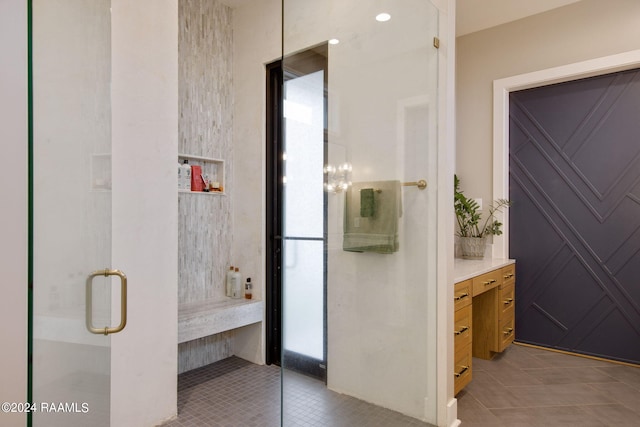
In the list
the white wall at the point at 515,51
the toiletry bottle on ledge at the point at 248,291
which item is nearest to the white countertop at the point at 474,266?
the white wall at the point at 515,51

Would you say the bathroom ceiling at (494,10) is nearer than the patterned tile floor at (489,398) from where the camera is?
No

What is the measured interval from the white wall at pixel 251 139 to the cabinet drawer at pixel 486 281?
158cm

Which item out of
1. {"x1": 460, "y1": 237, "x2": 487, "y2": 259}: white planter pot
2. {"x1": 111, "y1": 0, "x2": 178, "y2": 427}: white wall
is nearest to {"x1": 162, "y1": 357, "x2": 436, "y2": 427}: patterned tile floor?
{"x1": 111, "y1": 0, "x2": 178, "y2": 427}: white wall

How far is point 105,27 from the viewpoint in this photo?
93 centimetres

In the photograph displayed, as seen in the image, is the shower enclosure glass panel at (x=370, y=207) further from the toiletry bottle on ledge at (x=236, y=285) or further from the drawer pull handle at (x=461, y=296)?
the toiletry bottle on ledge at (x=236, y=285)

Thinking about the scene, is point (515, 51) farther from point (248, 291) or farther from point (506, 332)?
point (248, 291)

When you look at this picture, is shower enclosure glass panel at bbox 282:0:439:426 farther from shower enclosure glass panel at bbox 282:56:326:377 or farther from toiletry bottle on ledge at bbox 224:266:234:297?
toiletry bottle on ledge at bbox 224:266:234:297

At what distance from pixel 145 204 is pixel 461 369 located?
2.12 meters

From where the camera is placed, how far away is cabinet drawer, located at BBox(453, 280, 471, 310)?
2.27m

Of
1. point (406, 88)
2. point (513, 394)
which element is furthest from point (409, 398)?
point (406, 88)

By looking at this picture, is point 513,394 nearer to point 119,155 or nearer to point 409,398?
point 409,398

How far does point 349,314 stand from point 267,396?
119 cm

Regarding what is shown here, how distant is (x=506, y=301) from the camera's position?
10.4ft

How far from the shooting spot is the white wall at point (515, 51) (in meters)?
2.94
